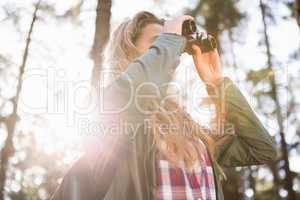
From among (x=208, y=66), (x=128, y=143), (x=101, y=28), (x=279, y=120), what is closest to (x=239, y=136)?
(x=208, y=66)

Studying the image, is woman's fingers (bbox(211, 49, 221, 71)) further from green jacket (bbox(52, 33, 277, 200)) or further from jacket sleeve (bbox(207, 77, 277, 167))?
green jacket (bbox(52, 33, 277, 200))

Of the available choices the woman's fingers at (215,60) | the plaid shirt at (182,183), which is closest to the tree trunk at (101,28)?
the woman's fingers at (215,60)

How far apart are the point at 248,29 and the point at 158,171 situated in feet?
40.2

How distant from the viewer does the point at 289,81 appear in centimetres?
1143

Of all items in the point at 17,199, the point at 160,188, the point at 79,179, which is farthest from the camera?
the point at 17,199

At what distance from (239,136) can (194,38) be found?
23.5 inches

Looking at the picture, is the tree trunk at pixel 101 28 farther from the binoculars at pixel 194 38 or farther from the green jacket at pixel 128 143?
the green jacket at pixel 128 143

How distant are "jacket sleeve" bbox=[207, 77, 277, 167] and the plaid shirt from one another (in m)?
0.43

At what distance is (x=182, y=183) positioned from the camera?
197 cm

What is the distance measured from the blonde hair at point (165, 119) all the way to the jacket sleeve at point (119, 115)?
0.17 metres

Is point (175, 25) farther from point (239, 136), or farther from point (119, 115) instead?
point (239, 136)

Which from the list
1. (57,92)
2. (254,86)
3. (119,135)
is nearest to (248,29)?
(254,86)

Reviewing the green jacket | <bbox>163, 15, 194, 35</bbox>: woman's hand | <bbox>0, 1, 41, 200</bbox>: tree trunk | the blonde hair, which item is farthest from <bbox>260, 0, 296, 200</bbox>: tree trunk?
the green jacket

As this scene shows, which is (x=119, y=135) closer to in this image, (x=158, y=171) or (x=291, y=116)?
(x=158, y=171)
